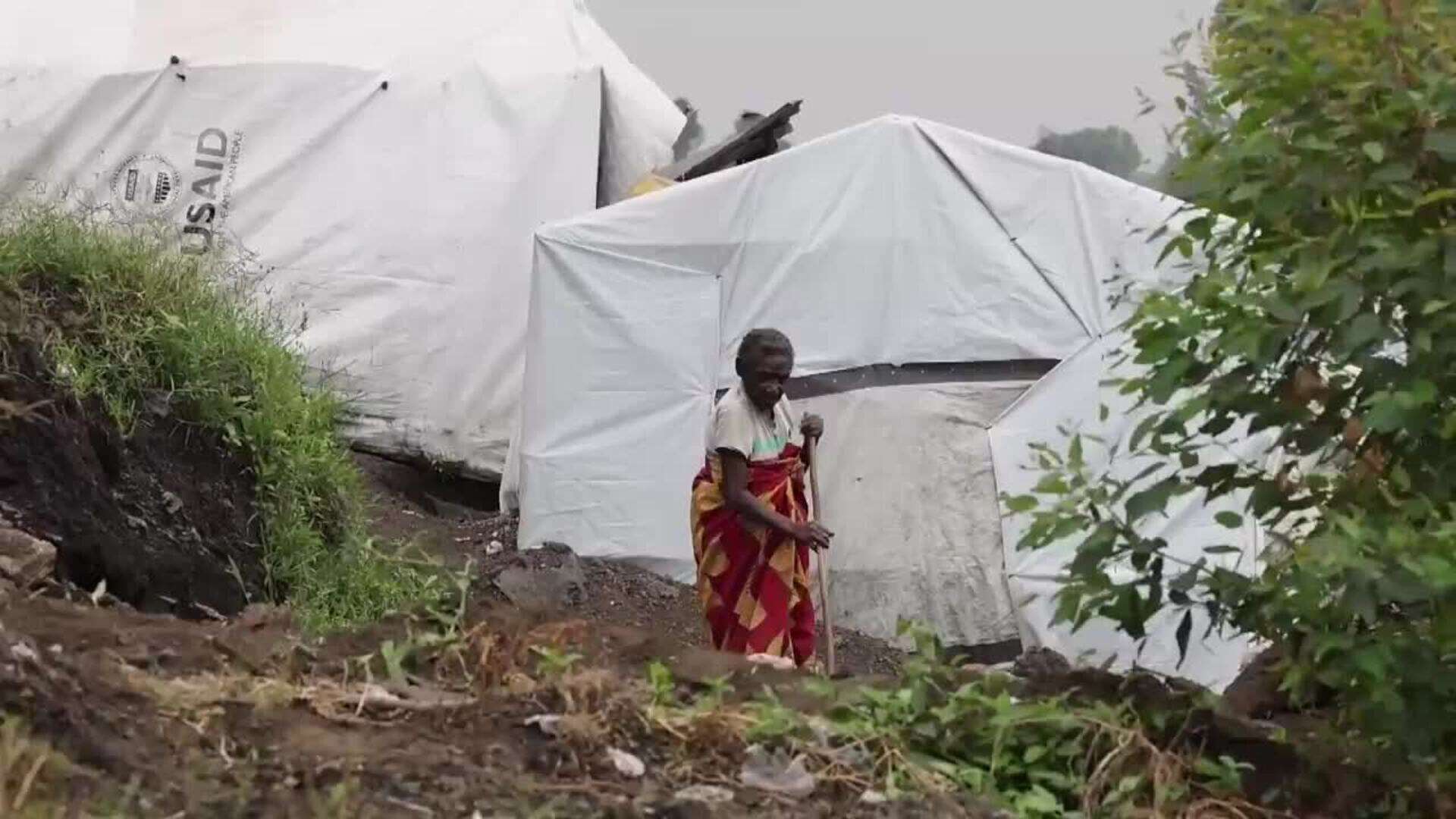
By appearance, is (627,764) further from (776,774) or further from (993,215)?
(993,215)

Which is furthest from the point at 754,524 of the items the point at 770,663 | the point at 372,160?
the point at 372,160

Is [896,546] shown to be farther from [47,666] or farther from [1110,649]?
[47,666]

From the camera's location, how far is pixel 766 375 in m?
5.01

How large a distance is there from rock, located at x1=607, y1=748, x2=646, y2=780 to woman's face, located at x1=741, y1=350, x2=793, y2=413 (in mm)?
2537

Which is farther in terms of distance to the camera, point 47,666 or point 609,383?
point 609,383

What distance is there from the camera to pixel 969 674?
10.0 feet

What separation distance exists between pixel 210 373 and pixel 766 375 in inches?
69.4

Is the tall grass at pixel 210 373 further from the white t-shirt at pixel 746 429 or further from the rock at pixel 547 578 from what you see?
the white t-shirt at pixel 746 429

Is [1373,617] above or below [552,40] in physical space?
below

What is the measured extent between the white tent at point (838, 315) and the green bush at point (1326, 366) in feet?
13.6

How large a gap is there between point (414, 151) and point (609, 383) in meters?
2.00

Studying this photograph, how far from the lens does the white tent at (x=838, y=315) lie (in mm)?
7129

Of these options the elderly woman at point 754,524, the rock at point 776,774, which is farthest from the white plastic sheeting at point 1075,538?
the rock at point 776,774

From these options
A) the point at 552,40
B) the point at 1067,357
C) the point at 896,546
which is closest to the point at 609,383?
the point at 896,546
